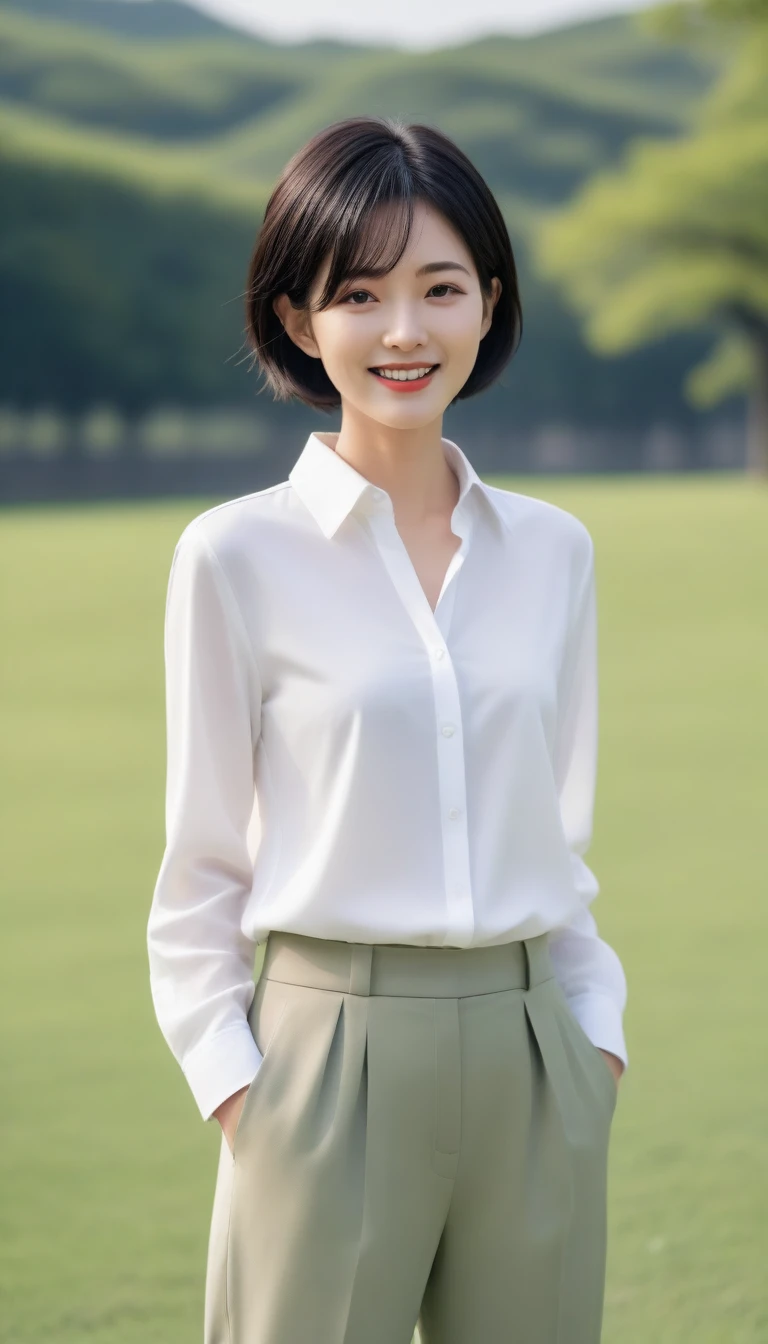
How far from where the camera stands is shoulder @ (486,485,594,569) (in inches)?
52.5

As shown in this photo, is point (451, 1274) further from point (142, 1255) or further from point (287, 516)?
point (142, 1255)

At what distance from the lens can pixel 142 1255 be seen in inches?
95.3

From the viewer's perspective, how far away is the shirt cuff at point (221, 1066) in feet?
4.00

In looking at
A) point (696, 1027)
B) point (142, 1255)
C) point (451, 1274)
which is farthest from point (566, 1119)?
point (696, 1027)

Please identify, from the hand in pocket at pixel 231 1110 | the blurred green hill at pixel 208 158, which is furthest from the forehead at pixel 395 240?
the blurred green hill at pixel 208 158

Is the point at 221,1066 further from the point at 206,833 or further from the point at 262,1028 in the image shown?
the point at 206,833

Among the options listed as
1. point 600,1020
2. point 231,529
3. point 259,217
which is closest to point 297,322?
point 231,529

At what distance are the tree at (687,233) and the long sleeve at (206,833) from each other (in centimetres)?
2394

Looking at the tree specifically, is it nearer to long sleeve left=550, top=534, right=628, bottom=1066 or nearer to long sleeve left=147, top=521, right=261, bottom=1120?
long sleeve left=550, top=534, right=628, bottom=1066

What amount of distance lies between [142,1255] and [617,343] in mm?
28012

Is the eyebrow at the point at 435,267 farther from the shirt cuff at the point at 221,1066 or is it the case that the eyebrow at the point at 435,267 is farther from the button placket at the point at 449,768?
the shirt cuff at the point at 221,1066

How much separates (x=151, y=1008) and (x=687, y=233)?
23809 mm

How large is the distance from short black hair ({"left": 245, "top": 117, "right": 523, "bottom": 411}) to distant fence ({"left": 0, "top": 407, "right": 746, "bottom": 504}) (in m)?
19.7

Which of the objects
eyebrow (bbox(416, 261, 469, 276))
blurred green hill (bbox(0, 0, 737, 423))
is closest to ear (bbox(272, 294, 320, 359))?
eyebrow (bbox(416, 261, 469, 276))
